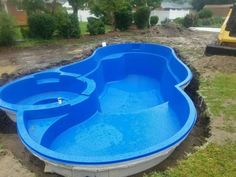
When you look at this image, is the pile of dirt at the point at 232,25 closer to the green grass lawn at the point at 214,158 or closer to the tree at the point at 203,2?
the green grass lawn at the point at 214,158

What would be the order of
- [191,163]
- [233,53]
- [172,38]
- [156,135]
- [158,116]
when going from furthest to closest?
[172,38] → [233,53] → [158,116] → [156,135] → [191,163]

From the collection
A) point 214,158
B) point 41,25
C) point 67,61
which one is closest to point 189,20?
point 41,25

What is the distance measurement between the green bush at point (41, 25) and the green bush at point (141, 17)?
21.0ft

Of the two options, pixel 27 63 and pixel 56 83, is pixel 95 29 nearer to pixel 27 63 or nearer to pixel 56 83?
pixel 27 63

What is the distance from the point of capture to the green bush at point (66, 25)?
1477 centimetres

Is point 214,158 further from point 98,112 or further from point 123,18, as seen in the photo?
point 123,18

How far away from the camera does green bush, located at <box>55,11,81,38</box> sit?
1477 centimetres

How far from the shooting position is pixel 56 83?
370 inches

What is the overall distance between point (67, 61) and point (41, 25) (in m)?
4.22

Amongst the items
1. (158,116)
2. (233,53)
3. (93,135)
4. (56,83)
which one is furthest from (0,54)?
(233,53)

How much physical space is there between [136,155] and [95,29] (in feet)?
40.4

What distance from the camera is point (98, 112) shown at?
28.8 ft

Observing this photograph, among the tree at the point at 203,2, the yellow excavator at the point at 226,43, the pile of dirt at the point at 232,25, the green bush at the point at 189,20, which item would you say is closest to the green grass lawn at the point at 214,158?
the yellow excavator at the point at 226,43

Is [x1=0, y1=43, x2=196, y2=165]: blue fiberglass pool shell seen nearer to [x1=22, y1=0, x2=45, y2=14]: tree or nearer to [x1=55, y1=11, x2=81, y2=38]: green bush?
[x1=55, y1=11, x2=81, y2=38]: green bush
